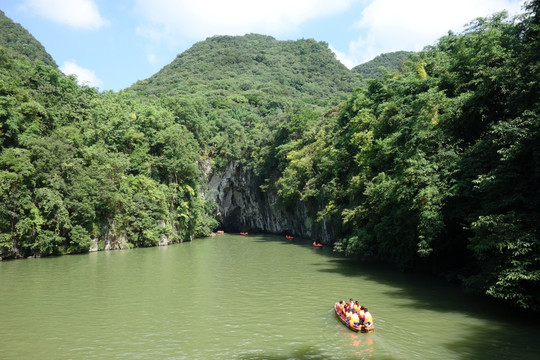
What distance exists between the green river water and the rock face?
25018 mm

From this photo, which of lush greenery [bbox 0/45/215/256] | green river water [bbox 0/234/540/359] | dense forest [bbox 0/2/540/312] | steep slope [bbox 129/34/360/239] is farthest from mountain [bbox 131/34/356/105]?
green river water [bbox 0/234/540/359]

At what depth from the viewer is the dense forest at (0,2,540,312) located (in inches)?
469

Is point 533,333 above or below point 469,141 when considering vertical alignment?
below

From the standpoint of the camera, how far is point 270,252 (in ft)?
97.9

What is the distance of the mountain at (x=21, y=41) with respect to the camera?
59456 millimetres

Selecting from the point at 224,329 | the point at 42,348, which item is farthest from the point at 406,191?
the point at 42,348

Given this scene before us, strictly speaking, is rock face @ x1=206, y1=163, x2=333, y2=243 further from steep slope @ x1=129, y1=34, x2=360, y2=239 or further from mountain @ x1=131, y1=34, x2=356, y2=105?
mountain @ x1=131, y1=34, x2=356, y2=105

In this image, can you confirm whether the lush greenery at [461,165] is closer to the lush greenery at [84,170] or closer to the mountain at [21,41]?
the lush greenery at [84,170]

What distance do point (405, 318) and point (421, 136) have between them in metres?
8.36

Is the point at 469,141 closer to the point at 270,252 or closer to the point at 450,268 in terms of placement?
the point at 450,268

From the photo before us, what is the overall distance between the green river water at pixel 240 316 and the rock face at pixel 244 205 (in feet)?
82.1

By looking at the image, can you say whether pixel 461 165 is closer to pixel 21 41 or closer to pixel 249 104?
pixel 249 104

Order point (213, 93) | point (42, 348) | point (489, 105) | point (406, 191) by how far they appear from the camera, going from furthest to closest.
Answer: point (213, 93)
point (406, 191)
point (489, 105)
point (42, 348)

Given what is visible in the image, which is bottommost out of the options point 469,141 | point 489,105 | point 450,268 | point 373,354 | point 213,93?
point 373,354
